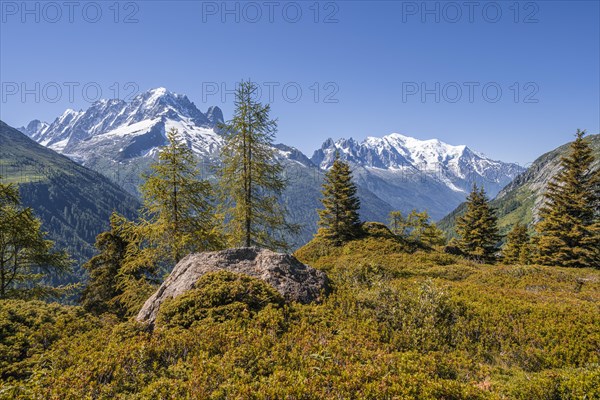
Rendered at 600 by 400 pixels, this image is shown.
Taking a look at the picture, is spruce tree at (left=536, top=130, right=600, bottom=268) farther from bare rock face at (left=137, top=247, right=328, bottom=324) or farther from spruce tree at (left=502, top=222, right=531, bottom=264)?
bare rock face at (left=137, top=247, right=328, bottom=324)

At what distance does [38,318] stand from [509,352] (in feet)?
41.4

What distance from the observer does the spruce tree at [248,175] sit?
20422 mm

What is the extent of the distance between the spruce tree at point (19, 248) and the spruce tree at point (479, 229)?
4577 cm

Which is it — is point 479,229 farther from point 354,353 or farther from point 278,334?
point 278,334

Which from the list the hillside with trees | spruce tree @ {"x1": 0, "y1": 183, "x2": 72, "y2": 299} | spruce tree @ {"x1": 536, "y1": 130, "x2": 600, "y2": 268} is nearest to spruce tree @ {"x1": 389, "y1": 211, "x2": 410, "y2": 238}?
spruce tree @ {"x1": 536, "y1": 130, "x2": 600, "y2": 268}

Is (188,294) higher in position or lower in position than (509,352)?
higher

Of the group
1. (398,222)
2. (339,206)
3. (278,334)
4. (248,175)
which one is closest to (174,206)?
(248,175)

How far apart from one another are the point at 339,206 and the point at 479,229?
22869 millimetres

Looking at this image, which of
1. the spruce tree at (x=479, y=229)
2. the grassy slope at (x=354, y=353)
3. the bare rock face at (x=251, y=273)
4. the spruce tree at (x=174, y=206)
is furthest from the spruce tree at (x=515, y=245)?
the spruce tree at (x=174, y=206)

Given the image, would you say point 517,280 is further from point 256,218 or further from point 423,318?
point 256,218

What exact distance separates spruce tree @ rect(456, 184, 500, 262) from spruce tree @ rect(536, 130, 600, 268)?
350 inches

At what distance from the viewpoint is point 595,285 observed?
16.4 meters

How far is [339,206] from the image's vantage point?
121ft

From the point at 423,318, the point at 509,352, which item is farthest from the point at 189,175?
the point at 509,352
